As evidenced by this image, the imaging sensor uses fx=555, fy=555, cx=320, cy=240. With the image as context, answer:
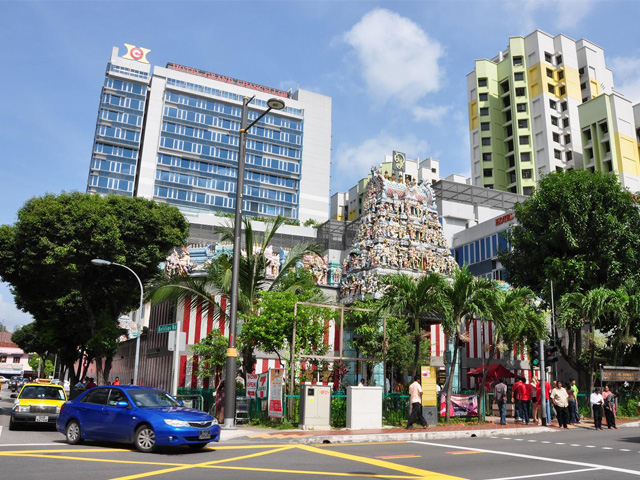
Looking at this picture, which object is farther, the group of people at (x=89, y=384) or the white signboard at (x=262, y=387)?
the group of people at (x=89, y=384)

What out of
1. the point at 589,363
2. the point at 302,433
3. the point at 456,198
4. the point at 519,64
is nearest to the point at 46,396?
the point at 302,433

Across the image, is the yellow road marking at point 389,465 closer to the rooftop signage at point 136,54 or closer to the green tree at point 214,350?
the green tree at point 214,350

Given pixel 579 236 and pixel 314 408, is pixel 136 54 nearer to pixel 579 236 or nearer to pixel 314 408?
pixel 579 236

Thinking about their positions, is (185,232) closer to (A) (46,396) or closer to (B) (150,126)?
(A) (46,396)

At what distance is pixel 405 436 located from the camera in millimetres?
15922

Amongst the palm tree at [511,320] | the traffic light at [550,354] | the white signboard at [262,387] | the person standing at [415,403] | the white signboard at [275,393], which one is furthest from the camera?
the traffic light at [550,354]

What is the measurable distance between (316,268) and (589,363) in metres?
18.9

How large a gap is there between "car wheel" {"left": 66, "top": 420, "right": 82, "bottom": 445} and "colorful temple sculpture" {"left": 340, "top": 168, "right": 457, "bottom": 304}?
78.9 feet

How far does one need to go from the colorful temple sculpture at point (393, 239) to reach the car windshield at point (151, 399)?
23.3 meters

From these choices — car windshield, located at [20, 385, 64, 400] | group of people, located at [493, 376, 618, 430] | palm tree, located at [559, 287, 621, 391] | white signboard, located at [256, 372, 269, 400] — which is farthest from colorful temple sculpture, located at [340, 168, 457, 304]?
car windshield, located at [20, 385, 64, 400]

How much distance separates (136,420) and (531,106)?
79.3m

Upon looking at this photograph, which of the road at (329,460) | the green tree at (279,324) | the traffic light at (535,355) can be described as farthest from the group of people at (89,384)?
the traffic light at (535,355)

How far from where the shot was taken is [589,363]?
87.0 ft

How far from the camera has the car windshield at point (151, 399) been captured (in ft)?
41.1
